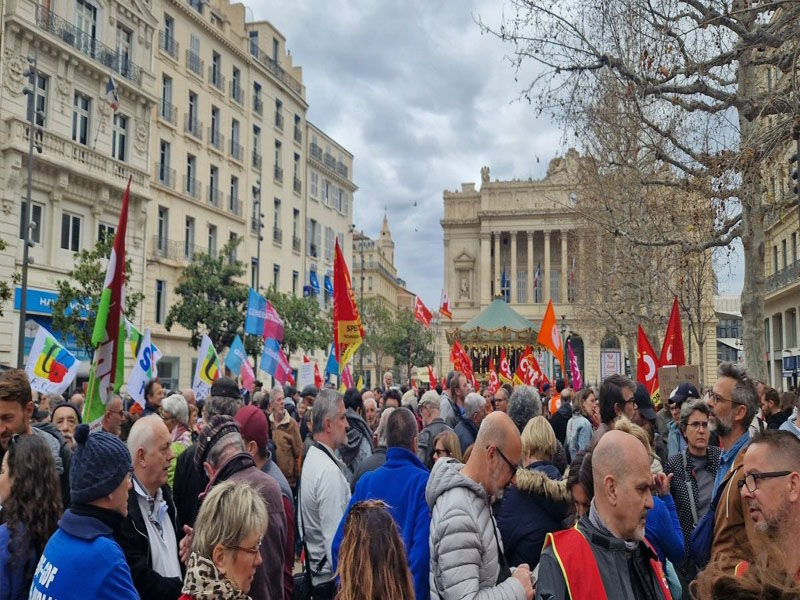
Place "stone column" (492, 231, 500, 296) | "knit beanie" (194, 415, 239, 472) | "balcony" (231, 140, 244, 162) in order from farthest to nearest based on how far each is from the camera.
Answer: "stone column" (492, 231, 500, 296) < "balcony" (231, 140, 244, 162) < "knit beanie" (194, 415, 239, 472)

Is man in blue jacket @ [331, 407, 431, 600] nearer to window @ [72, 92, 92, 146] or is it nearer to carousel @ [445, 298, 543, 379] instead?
window @ [72, 92, 92, 146]

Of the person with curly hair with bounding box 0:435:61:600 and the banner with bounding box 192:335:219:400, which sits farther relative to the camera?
the banner with bounding box 192:335:219:400

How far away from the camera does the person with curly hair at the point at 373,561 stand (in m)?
2.54

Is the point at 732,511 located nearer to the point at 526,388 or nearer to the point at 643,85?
the point at 526,388

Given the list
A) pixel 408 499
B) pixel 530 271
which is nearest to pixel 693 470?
pixel 408 499

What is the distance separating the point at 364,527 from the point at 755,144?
826 centimetres

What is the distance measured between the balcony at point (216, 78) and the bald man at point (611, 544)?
37.5m

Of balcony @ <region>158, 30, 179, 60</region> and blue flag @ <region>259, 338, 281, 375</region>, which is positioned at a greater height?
balcony @ <region>158, 30, 179, 60</region>

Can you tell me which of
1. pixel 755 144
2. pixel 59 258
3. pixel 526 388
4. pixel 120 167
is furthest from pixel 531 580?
pixel 120 167

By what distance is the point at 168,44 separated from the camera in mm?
33469

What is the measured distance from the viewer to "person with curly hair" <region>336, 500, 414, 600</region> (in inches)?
100

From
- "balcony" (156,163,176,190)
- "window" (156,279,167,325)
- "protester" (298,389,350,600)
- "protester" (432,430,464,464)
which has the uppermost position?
"balcony" (156,163,176,190)

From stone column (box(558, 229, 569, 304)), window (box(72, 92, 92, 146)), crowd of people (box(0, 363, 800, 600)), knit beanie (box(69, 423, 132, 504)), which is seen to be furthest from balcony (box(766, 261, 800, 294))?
knit beanie (box(69, 423, 132, 504))

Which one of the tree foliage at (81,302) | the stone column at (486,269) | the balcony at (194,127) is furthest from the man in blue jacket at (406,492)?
the stone column at (486,269)
